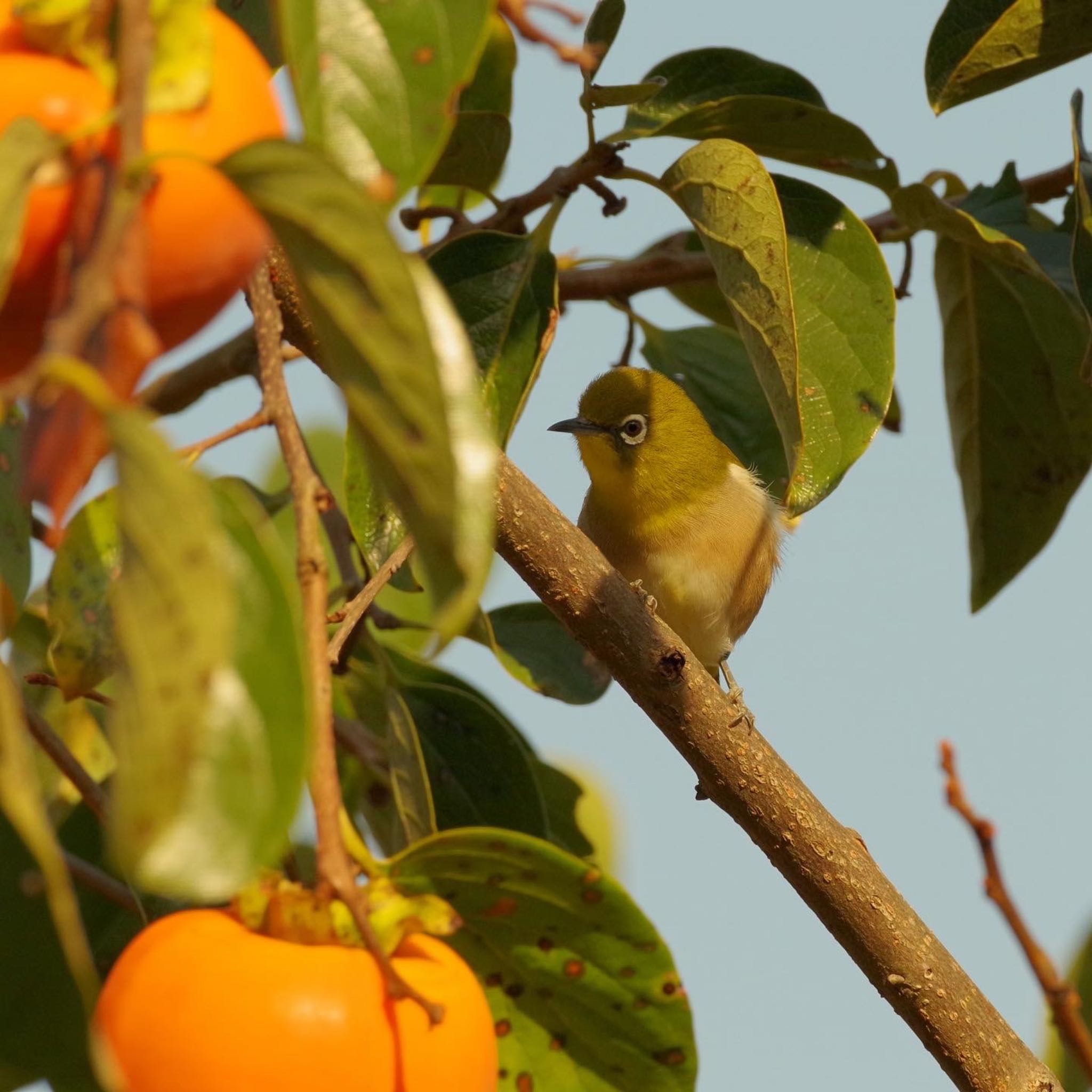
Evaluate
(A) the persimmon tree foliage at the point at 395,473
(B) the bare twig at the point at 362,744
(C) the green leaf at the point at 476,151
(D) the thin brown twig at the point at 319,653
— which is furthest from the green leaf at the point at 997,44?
(D) the thin brown twig at the point at 319,653

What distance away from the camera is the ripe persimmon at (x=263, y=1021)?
1.20m

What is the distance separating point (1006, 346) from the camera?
322 cm

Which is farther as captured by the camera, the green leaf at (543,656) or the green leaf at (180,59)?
the green leaf at (543,656)

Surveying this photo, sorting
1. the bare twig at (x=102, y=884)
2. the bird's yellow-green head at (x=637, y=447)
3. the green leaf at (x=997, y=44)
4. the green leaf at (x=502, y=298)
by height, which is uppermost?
the bird's yellow-green head at (x=637, y=447)

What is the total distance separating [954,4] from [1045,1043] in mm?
1836

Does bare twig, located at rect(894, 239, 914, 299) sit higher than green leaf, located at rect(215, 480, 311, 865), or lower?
higher

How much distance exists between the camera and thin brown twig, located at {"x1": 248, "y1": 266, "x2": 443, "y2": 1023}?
1.18m

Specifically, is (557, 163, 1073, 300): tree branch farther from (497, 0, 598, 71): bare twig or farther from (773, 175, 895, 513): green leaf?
(497, 0, 598, 71): bare twig

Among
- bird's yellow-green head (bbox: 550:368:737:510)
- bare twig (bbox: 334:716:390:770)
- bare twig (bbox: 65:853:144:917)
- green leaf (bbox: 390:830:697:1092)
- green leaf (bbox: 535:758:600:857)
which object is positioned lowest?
green leaf (bbox: 390:830:697:1092)

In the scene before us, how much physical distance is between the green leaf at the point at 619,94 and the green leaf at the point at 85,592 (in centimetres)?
110

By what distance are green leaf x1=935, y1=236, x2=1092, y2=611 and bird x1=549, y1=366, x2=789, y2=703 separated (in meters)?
2.05

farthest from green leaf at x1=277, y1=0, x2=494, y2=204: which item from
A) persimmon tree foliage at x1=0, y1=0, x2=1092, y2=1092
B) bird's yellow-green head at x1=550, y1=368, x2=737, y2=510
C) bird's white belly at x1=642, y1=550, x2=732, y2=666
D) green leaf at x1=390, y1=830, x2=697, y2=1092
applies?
bird's yellow-green head at x1=550, y1=368, x2=737, y2=510

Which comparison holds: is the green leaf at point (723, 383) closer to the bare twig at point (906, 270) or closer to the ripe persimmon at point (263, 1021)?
the bare twig at point (906, 270)

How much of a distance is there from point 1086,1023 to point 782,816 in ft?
3.15
